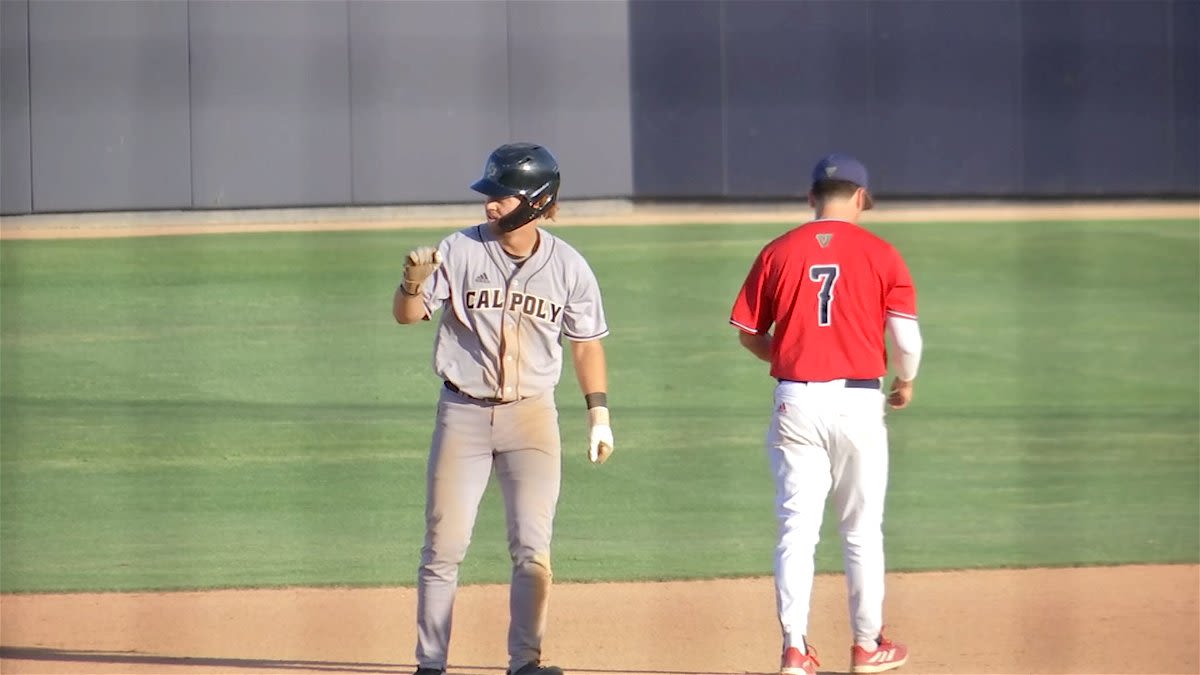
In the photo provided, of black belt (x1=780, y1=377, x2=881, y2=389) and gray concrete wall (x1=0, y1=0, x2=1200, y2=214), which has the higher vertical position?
gray concrete wall (x1=0, y1=0, x2=1200, y2=214)

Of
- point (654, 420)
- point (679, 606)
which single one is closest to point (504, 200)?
point (679, 606)

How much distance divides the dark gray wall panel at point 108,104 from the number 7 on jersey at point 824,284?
52.1 ft

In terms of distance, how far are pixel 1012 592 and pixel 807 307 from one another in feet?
7.77

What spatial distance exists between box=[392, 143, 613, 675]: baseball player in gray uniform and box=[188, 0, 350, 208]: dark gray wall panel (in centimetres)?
1580

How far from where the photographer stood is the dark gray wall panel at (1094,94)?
22391 millimetres

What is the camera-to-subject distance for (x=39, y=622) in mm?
5973

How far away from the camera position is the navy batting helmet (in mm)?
4531

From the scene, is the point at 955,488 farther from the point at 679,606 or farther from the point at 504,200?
the point at 504,200

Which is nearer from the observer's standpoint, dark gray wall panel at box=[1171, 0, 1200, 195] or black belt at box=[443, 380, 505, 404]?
black belt at box=[443, 380, 505, 404]

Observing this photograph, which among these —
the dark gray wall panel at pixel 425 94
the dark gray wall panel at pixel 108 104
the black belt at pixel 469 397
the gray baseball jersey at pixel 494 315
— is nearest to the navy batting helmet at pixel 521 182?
the gray baseball jersey at pixel 494 315

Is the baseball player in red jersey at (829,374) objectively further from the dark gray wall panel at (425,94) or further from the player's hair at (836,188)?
the dark gray wall panel at (425,94)

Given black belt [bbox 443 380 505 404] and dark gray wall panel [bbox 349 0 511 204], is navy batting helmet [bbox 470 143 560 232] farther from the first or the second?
dark gray wall panel [bbox 349 0 511 204]

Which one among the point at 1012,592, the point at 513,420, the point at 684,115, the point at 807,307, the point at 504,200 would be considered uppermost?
the point at 684,115

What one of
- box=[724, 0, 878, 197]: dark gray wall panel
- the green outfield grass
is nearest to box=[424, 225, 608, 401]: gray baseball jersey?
the green outfield grass
